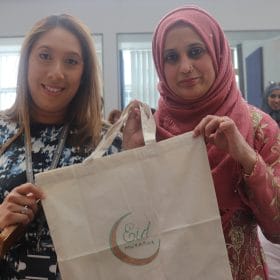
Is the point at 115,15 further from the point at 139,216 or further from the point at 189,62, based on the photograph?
the point at 139,216

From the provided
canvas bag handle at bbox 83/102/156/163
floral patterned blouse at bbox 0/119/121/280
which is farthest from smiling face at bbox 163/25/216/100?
floral patterned blouse at bbox 0/119/121/280

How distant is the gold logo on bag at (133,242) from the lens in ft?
2.45

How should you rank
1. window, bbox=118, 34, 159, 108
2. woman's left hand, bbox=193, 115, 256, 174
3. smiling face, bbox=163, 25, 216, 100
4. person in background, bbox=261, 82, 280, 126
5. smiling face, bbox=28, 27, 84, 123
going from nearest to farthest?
woman's left hand, bbox=193, 115, 256, 174, smiling face, bbox=163, 25, 216, 100, smiling face, bbox=28, 27, 84, 123, person in background, bbox=261, 82, 280, 126, window, bbox=118, 34, 159, 108

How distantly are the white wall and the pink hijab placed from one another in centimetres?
218

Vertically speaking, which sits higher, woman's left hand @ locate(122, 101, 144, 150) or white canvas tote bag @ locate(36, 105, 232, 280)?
woman's left hand @ locate(122, 101, 144, 150)

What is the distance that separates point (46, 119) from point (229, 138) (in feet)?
1.68

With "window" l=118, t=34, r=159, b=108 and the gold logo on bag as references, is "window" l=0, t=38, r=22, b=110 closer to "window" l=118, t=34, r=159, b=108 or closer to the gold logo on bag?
"window" l=118, t=34, r=159, b=108

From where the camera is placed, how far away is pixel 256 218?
2.64 feet

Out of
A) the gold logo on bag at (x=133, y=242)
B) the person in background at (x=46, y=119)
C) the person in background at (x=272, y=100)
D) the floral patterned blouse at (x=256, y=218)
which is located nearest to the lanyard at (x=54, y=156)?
the person in background at (x=46, y=119)

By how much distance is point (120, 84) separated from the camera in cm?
310

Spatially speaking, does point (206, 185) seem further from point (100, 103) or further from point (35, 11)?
point (35, 11)

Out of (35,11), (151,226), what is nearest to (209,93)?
(151,226)

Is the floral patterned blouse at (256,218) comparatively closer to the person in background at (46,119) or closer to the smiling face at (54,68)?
the person in background at (46,119)

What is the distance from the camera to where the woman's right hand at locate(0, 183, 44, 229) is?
755 millimetres
